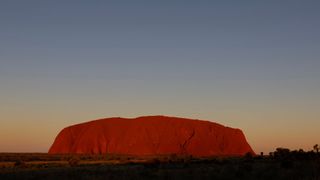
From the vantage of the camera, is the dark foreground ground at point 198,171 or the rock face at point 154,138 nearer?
the dark foreground ground at point 198,171

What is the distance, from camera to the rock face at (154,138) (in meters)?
159

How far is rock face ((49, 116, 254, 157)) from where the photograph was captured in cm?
15888

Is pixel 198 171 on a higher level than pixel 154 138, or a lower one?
lower

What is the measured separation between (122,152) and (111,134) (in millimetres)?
9422

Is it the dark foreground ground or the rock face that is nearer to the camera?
the dark foreground ground

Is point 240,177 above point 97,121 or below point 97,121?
below

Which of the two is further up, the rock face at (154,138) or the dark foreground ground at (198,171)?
the rock face at (154,138)

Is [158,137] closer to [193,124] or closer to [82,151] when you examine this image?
[193,124]

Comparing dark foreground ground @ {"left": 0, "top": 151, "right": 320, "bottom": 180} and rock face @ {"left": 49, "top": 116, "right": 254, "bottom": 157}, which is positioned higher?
rock face @ {"left": 49, "top": 116, "right": 254, "bottom": 157}

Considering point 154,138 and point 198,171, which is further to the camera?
point 154,138

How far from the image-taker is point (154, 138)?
162 metres

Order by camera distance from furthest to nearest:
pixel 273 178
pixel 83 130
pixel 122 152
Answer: pixel 83 130 < pixel 122 152 < pixel 273 178

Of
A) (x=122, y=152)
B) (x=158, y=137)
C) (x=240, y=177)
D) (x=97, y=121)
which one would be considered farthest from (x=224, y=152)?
(x=240, y=177)

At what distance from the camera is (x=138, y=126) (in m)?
164
